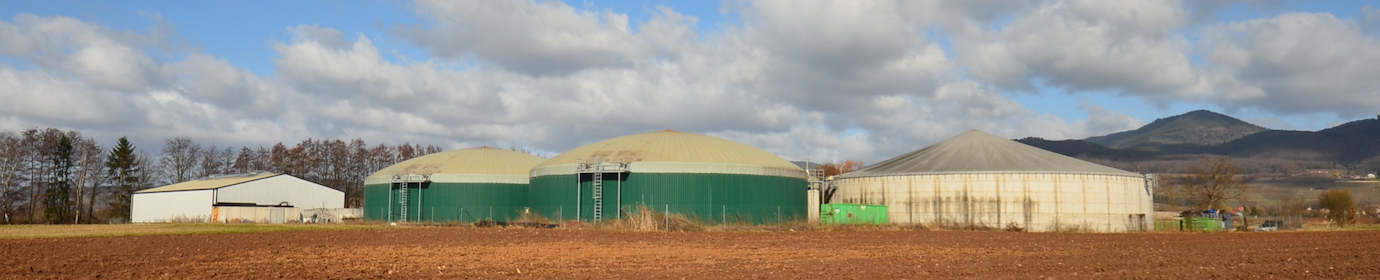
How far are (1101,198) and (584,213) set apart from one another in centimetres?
2636

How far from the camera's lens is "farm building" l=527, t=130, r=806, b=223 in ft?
168

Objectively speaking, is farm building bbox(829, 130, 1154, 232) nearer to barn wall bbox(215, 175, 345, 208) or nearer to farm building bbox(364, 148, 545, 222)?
farm building bbox(364, 148, 545, 222)

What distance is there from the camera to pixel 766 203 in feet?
174

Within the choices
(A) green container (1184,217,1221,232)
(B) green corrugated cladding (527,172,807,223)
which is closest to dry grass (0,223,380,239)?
(B) green corrugated cladding (527,172,807,223)

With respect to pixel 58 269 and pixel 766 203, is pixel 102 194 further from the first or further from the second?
pixel 58 269

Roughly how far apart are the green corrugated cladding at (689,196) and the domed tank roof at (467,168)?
11.5 meters

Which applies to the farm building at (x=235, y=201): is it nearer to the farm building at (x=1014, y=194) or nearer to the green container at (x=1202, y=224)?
the farm building at (x=1014, y=194)

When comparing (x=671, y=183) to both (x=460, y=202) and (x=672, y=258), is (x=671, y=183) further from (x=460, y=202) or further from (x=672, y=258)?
(x=672, y=258)

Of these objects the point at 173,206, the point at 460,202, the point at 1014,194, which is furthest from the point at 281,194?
the point at 1014,194

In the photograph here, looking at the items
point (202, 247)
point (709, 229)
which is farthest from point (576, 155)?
point (202, 247)

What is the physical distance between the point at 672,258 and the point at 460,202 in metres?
40.1

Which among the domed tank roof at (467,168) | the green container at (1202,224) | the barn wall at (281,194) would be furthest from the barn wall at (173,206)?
the green container at (1202,224)

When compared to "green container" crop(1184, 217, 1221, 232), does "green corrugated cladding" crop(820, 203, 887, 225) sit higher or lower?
higher

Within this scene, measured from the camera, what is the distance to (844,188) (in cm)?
5775
